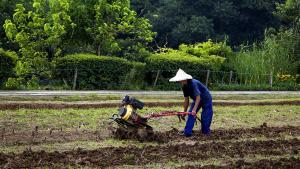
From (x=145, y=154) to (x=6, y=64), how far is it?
18.4m

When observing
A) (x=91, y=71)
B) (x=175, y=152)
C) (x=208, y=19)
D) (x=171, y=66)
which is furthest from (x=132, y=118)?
(x=208, y=19)

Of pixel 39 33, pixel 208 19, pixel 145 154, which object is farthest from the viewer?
pixel 208 19

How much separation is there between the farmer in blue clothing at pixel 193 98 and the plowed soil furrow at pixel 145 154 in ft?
4.14

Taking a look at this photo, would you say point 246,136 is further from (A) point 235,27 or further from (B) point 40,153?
(A) point 235,27

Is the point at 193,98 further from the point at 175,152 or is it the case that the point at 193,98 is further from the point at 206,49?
the point at 206,49

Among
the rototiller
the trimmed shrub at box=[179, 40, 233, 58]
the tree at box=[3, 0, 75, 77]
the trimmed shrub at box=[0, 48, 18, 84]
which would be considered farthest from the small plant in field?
the rototiller

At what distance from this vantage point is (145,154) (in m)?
12.0

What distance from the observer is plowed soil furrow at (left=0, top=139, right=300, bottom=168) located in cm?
1103

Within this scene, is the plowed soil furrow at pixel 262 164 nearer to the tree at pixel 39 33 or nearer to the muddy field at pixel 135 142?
the muddy field at pixel 135 142

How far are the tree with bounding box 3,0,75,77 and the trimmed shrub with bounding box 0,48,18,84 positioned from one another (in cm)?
79

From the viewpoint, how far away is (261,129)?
53.7ft

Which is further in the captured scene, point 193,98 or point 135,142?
point 193,98

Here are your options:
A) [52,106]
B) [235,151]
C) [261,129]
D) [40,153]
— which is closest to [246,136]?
[261,129]

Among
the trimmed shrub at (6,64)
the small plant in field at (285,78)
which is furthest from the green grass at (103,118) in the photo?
the small plant in field at (285,78)
